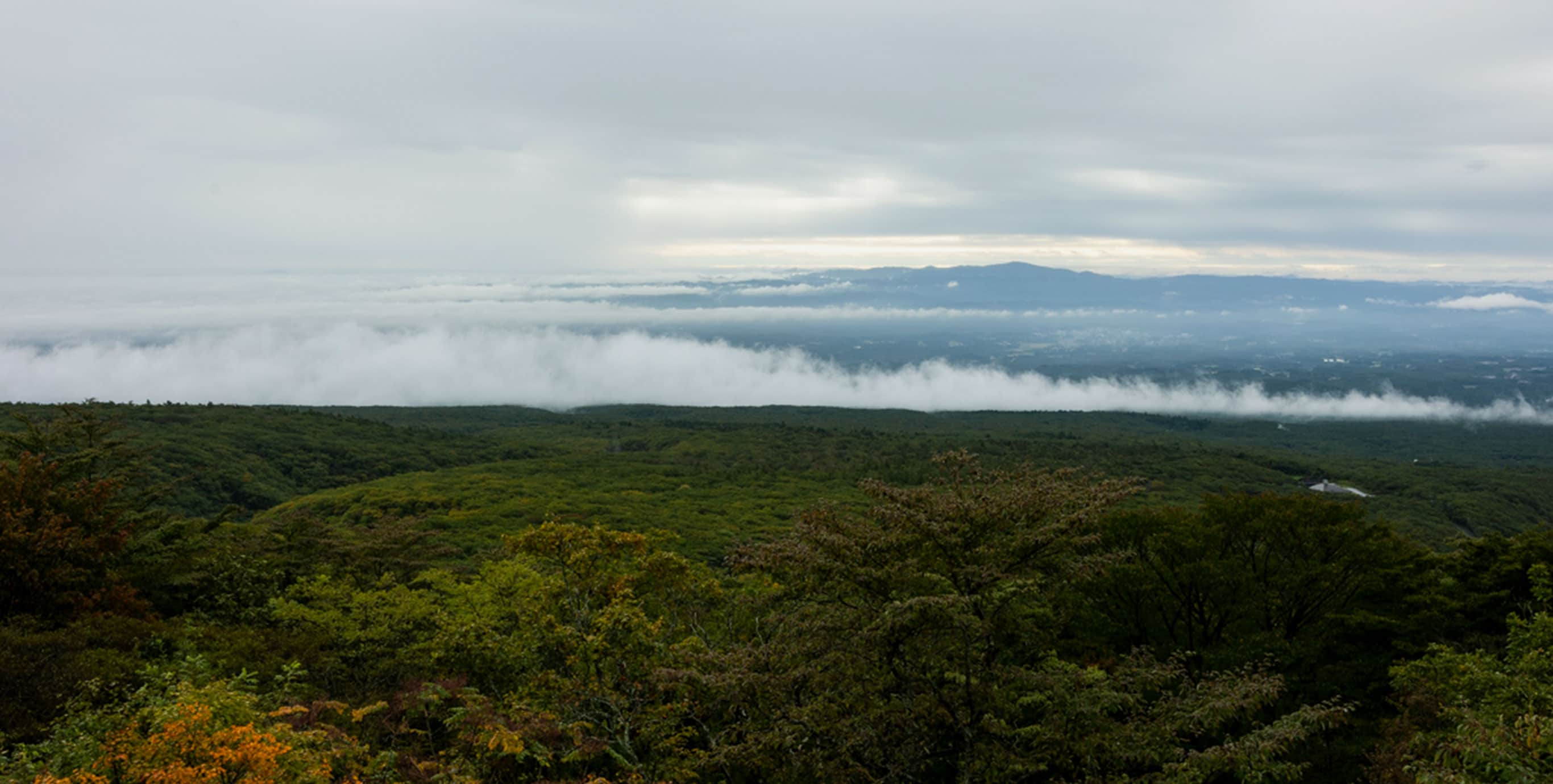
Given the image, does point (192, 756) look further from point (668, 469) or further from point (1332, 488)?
point (1332, 488)

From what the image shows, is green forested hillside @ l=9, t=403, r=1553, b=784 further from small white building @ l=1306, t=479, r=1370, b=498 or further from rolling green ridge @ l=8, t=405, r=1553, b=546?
small white building @ l=1306, t=479, r=1370, b=498

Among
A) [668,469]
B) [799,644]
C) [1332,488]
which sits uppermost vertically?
[799,644]

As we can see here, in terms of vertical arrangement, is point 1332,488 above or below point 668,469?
below

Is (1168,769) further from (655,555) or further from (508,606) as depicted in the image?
(508,606)

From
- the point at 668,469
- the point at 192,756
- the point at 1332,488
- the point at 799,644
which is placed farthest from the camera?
the point at 1332,488

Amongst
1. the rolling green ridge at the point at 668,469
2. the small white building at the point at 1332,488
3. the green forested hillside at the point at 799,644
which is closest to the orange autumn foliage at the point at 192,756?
the green forested hillside at the point at 799,644

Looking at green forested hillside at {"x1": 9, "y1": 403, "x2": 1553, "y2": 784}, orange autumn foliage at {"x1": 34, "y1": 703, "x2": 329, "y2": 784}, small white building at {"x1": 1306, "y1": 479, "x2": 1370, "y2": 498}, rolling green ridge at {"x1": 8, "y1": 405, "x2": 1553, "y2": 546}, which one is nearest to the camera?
orange autumn foliage at {"x1": 34, "y1": 703, "x2": 329, "y2": 784}

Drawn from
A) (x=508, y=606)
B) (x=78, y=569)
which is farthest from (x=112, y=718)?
(x=508, y=606)

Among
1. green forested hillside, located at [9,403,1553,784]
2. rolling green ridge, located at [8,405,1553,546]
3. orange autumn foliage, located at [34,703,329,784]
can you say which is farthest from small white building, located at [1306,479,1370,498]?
orange autumn foliage, located at [34,703,329,784]

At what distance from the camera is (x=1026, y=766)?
11844 mm

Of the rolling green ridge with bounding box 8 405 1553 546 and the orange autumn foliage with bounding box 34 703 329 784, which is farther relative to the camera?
the rolling green ridge with bounding box 8 405 1553 546

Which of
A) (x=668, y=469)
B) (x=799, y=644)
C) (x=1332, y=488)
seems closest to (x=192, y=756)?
(x=799, y=644)

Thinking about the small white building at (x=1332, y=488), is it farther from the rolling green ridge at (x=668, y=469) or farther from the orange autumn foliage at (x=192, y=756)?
the orange autumn foliage at (x=192, y=756)

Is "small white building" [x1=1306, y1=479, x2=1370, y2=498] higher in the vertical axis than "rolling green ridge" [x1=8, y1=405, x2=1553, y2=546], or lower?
lower
